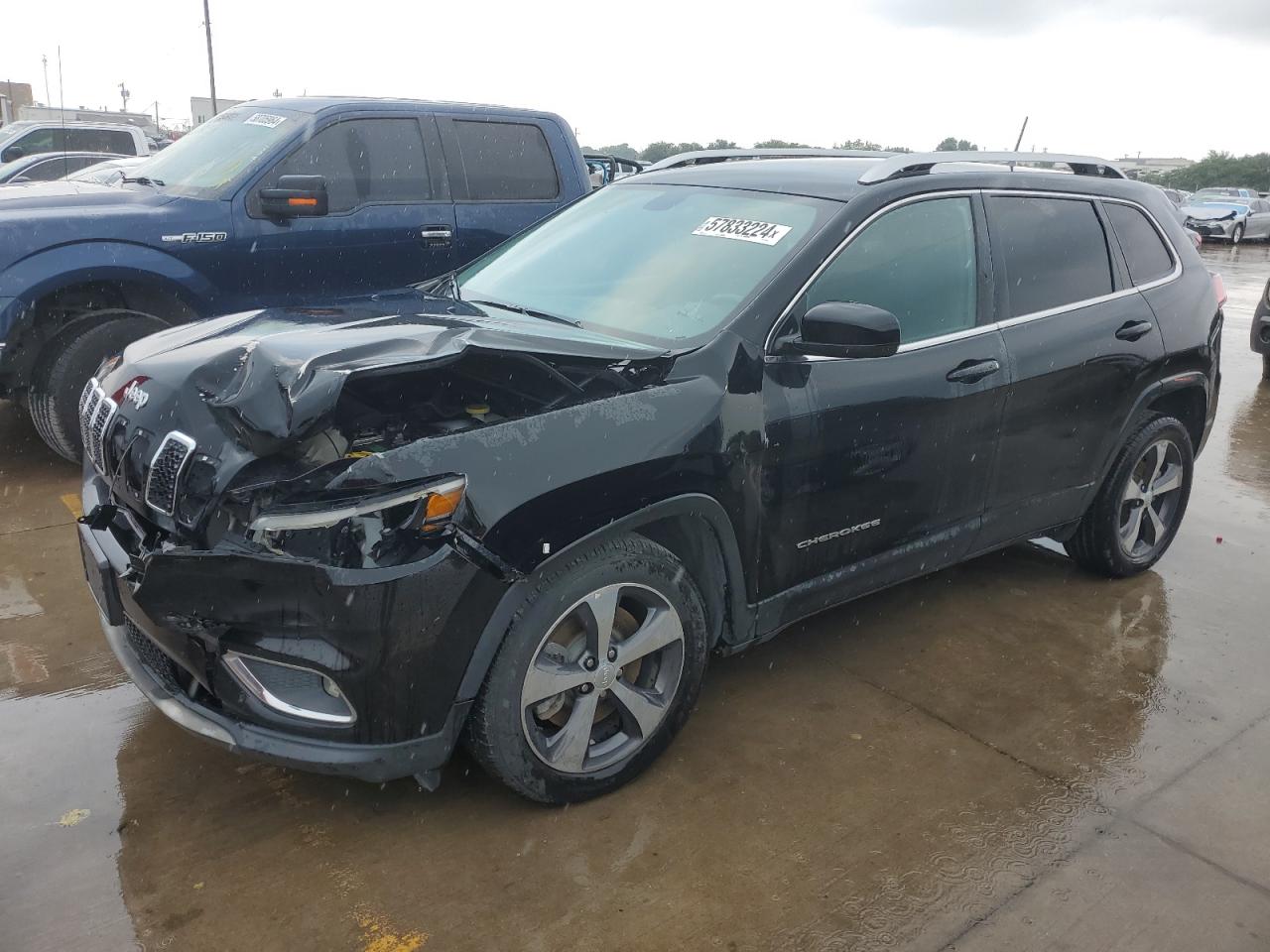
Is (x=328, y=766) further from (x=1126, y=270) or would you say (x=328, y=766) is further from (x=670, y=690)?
(x=1126, y=270)

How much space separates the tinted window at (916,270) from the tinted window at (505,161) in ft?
12.2

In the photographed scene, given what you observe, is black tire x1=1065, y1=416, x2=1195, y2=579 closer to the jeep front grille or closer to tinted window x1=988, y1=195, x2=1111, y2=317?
tinted window x1=988, y1=195, x2=1111, y2=317

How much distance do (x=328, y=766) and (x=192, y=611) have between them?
1.58 ft

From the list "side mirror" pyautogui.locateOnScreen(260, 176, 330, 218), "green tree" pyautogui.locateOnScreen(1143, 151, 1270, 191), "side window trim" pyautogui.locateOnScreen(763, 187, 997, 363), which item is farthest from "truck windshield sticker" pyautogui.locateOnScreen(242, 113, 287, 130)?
"green tree" pyautogui.locateOnScreen(1143, 151, 1270, 191)

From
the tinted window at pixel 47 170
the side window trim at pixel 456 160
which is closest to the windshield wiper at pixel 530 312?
the side window trim at pixel 456 160

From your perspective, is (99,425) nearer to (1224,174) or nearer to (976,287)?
(976,287)

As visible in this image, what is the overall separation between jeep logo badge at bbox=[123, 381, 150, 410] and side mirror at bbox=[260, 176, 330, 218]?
2.98 meters

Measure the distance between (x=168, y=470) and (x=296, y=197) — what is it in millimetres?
3422

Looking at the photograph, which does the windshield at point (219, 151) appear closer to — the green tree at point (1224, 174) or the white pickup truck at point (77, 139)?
the white pickup truck at point (77, 139)

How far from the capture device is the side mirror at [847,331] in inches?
118

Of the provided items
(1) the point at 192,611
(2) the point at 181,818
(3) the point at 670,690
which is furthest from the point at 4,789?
(3) the point at 670,690

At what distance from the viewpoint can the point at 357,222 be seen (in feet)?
20.0

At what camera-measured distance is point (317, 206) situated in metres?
5.66

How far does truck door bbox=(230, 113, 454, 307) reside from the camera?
19.2 ft
